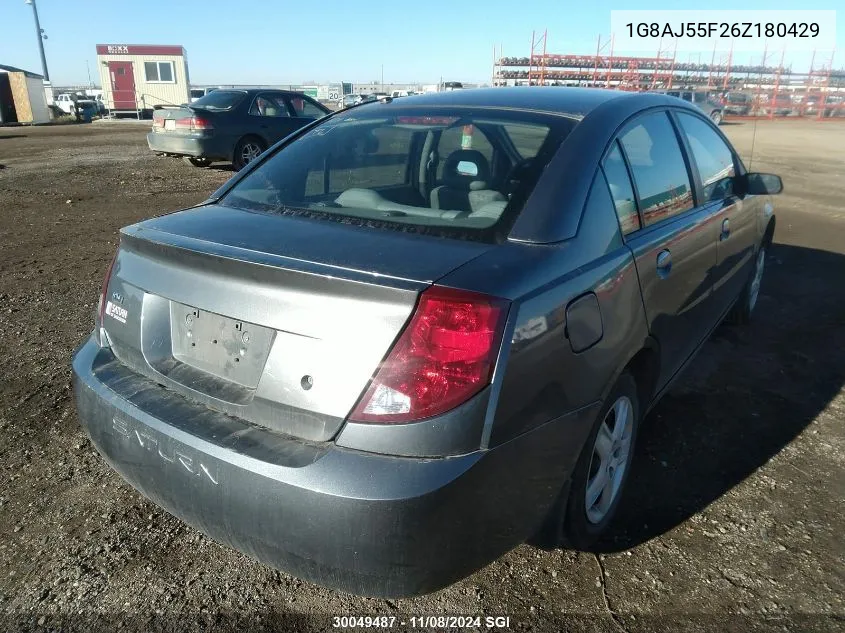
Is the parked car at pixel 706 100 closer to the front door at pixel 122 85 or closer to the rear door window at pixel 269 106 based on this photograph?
the rear door window at pixel 269 106

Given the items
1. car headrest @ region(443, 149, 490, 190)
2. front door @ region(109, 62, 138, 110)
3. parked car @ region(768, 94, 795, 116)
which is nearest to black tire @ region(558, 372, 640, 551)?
car headrest @ region(443, 149, 490, 190)

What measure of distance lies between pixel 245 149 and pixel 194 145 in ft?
3.05

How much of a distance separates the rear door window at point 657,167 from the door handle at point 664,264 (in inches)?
5.4

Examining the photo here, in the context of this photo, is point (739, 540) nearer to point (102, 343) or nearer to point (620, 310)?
point (620, 310)

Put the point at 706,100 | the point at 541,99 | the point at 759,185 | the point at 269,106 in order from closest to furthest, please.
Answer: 1. the point at 541,99
2. the point at 759,185
3. the point at 269,106
4. the point at 706,100

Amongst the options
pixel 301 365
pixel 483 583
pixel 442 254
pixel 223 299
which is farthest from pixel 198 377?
pixel 483 583

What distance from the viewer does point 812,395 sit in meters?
3.67

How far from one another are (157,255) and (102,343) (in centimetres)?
48

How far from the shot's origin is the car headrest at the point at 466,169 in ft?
7.98

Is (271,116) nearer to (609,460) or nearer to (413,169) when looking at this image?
(413,169)

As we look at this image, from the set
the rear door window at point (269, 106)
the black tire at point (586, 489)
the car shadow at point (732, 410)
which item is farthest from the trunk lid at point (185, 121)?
the black tire at point (586, 489)

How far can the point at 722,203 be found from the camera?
3414mm

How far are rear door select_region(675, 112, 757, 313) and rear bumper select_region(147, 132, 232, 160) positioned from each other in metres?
9.71

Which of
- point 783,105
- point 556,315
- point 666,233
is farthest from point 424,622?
point 783,105
